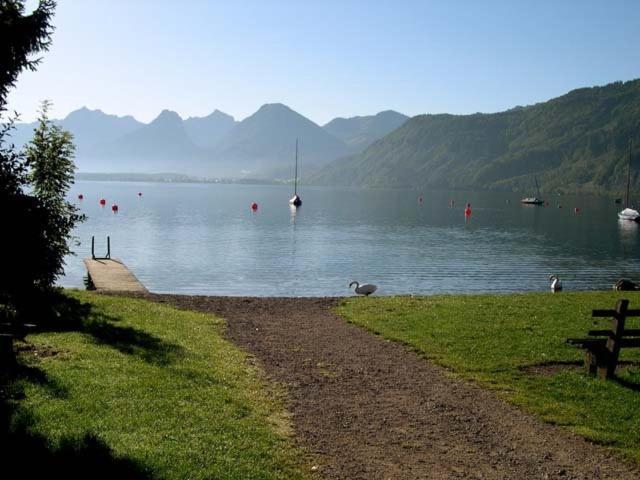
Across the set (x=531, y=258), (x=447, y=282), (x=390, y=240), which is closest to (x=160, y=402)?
(x=447, y=282)

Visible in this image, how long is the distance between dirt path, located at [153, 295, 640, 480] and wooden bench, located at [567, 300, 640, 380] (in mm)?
3206

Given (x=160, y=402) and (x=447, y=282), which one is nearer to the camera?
(x=160, y=402)

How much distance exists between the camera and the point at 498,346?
62.2 feet

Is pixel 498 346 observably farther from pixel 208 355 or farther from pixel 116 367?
pixel 116 367

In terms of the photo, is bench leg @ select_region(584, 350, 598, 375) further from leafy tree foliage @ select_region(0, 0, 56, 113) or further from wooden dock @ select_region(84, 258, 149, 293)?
wooden dock @ select_region(84, 258, 149, 293)

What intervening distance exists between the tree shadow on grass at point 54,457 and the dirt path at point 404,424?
10.8ft

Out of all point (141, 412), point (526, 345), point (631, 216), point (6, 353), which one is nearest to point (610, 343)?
point (526, 345)

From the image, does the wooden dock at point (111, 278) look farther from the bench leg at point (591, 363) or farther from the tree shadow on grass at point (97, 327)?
the bench leg at point (591, 363)

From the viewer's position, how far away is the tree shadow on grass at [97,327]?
16297 millimetres

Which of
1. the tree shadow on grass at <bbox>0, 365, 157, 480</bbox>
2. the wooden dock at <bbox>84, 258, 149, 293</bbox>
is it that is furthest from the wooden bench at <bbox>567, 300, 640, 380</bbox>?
the wooden dock at <bbox>84, 258, 149, 293</bbox>

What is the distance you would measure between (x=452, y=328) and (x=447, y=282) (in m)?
30.0

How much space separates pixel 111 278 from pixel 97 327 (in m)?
18.5

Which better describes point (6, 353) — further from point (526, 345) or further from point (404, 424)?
point (526, 345)

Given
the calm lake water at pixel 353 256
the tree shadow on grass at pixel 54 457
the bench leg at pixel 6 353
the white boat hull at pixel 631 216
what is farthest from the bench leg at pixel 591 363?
the white boat hull at pixel 631 216
